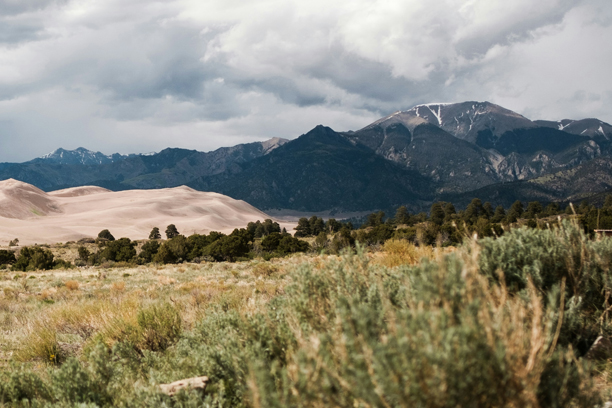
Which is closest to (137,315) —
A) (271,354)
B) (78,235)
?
(271,354)

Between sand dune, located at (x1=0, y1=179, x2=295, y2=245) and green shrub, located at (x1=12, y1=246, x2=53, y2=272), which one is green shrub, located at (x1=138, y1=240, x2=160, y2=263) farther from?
sand dune, located at (x1=0, y1=179, x2=295, y2=245)

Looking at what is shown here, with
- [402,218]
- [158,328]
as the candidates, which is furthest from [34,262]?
[402,218]

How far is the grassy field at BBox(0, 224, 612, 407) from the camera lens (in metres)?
2.27

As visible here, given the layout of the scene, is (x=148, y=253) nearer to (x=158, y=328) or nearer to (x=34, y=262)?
(x=34, y=262)

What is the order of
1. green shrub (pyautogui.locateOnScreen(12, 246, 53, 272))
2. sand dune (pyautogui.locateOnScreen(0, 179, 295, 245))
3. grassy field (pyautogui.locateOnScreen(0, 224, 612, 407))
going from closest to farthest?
grassy field (pyautogui.locateOnScreen(0, 224, 612, 407)), green shrub (pyautogui.locateOnScreen(12, 246, 53, 272)), sand dune (pyautogui.locateOnScreen(0, 179, 295, 245))

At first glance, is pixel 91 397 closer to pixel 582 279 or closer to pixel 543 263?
pixel 543 263

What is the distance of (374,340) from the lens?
2605 millimetres

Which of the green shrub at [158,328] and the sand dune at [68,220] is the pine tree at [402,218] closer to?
the sand dune at [68,220]

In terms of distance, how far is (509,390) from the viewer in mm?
2389

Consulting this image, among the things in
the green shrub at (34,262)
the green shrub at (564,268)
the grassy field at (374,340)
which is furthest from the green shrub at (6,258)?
the green shrub at (564,268)

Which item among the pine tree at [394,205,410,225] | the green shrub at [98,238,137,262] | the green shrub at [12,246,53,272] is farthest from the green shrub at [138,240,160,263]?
the pine tree at [394,205,410,225]

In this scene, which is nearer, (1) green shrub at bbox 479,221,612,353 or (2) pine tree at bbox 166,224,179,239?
(1) green shrub at bbox 479,221,612,353

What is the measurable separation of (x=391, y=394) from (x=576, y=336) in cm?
324

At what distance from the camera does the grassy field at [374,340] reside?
2273mm
